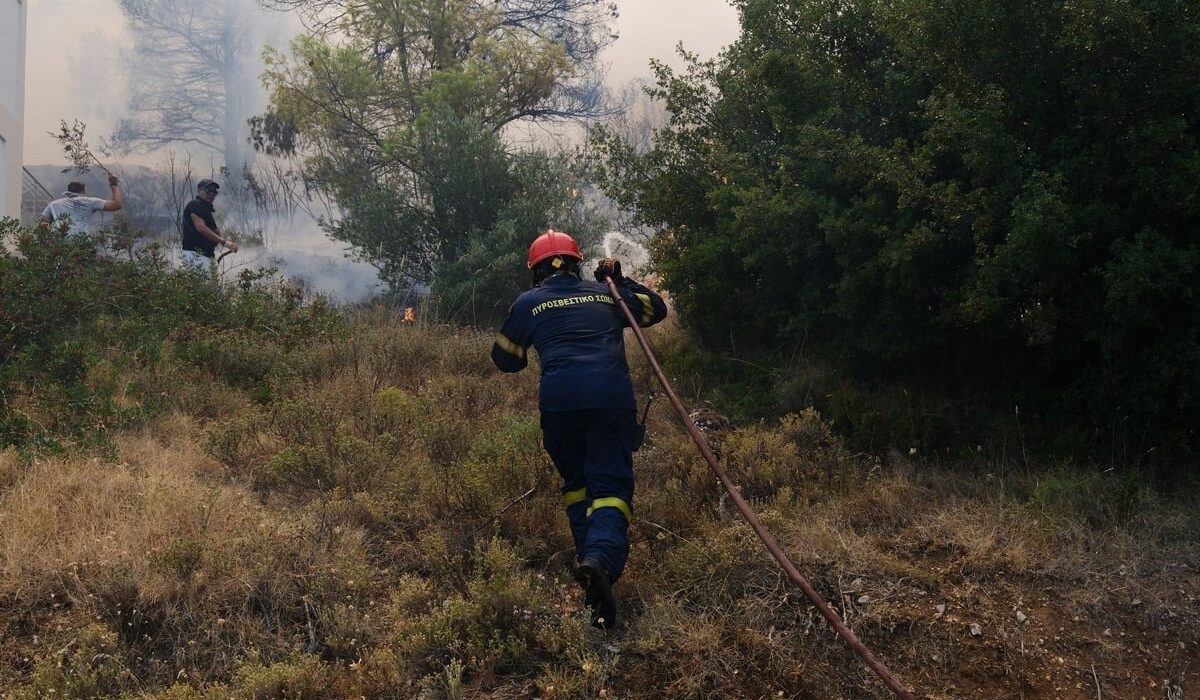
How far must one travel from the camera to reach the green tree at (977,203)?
505 centimetres

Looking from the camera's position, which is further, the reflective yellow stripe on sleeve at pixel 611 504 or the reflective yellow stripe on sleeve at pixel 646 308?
the reflective yellow stripe on sleeve at pixel 646 308

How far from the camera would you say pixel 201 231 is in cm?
1106

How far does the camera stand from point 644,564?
15.6ft

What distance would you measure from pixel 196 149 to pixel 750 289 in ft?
43.8

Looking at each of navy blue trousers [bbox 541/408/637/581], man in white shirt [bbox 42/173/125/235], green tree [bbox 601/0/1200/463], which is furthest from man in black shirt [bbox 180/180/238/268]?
navy blue trousers [bbox 541/408/637/581]

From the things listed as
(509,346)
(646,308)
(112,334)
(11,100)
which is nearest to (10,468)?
(112,334)

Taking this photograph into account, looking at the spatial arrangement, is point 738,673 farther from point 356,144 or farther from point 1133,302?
point 356,144

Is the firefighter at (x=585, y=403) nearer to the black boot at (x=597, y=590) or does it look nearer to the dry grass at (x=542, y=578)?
the black boot at (x=597, y=590)

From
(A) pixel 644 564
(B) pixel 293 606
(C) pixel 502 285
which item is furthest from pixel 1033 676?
(C) pixel 502 285

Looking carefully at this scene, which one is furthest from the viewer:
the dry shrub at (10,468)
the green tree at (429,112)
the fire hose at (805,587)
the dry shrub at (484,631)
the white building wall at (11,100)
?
the white building wall at (11,100)

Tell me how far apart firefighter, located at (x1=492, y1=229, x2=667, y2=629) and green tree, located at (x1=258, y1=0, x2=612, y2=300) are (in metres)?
7.23

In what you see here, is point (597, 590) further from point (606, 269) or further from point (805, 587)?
point (606, 269)

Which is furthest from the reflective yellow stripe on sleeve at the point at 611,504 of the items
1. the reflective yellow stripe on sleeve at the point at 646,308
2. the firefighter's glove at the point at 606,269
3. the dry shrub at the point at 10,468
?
the dry shrub at the point at 10,468

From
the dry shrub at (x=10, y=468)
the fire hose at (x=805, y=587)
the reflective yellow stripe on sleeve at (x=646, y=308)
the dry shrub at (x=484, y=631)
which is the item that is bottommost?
the dry shrub at (x=484, y=631)
